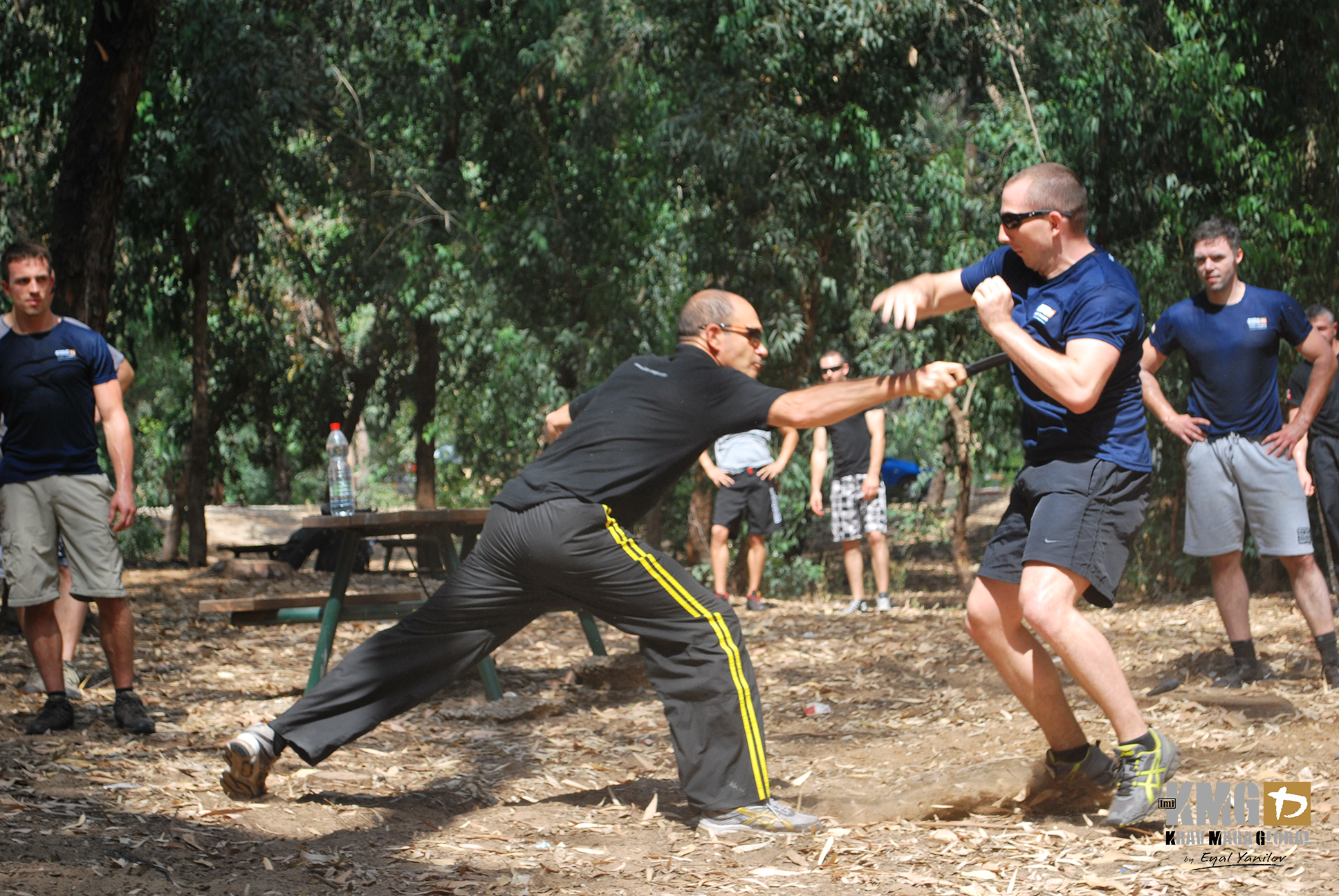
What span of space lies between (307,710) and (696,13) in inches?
361

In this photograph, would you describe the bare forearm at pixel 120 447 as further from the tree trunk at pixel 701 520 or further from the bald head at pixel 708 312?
the tree trunk at pixel 701 520

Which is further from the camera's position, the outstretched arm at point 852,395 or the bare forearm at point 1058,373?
the outstretched arm at point 852,395

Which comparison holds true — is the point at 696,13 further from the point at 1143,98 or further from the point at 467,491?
the point at 467,491

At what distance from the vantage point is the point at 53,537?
515cm

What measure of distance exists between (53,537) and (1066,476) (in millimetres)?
4150

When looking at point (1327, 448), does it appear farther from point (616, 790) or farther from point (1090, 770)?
point (616, 790)

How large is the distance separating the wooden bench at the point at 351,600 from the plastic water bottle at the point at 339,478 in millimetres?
164

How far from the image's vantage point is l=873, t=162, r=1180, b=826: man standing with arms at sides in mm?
3596

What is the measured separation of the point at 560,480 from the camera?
3846 mm

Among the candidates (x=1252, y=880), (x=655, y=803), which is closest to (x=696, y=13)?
(x=655, y=803)

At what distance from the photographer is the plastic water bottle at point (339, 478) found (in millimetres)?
5671

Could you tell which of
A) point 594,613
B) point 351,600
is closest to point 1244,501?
point 594,613

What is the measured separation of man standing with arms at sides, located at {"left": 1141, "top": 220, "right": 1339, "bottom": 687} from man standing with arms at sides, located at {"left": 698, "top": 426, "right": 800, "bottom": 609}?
408 cm

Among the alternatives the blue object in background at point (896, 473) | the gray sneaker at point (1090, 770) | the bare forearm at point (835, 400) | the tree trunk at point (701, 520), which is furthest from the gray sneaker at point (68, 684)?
the blue object in background at point (896, 473)
